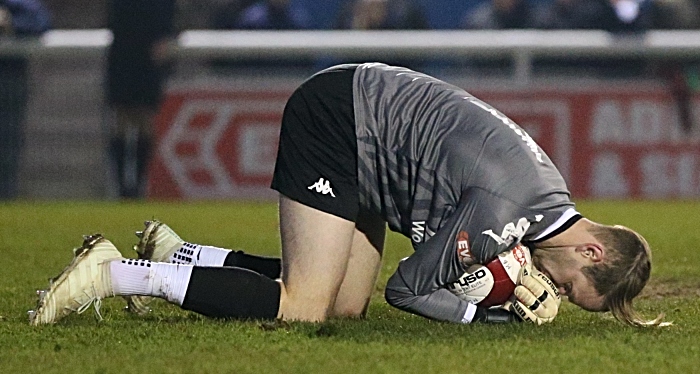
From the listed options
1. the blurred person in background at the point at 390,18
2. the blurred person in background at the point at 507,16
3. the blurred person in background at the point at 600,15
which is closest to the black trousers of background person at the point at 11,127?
the blurred person in background at the point at 390,18

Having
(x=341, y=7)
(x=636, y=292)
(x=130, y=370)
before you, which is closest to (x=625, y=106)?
(x=341, y=7)

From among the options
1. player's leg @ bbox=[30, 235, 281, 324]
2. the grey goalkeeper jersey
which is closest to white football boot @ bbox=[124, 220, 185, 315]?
player's leg @ bbox=[30, 235, 281, 324]

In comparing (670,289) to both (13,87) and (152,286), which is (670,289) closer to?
(152,286)

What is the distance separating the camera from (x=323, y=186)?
6.03 m

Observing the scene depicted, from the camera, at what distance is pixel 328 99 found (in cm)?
617

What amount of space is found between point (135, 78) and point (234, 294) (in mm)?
11775

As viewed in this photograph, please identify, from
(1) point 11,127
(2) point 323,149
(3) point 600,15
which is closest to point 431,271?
(2) point 323,149

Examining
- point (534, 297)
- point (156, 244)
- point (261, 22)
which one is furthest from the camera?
point (261, 22)

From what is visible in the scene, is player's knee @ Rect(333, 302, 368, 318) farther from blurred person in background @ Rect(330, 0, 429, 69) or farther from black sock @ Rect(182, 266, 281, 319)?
blurred person in background @ Rect(330, 0, 429, 69)

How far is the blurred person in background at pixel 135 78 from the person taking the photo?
17.2m

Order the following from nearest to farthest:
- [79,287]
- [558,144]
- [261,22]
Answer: [79,287], [558,144], [261,22]

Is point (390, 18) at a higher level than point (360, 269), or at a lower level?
lower

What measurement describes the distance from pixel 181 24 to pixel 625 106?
229 inches

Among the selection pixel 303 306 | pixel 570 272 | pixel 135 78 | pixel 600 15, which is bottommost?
pixel 135 78
